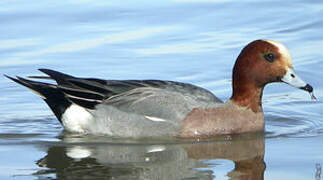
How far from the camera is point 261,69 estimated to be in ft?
28.1

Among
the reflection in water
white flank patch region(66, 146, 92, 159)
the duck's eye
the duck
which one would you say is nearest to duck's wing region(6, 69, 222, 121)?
the duck

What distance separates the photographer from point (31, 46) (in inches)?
451

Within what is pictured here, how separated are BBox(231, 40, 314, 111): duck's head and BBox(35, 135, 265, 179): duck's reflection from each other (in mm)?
477

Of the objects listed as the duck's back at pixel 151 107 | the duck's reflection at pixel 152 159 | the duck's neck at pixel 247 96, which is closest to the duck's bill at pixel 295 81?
the duck's neck at pixel 247 96

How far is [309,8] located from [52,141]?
6135 mm

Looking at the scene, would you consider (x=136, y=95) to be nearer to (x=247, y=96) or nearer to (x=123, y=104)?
(x=123, y=104)

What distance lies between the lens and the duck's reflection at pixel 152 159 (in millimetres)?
7004

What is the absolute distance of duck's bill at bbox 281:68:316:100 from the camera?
329 inches

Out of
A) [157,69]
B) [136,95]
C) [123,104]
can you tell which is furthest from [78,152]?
[157,69]

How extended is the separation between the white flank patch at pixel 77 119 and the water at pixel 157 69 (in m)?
0.13

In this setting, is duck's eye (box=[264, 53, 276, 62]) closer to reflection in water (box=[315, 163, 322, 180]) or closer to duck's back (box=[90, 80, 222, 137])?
duck's back (box=[90, 80, 222, 137])

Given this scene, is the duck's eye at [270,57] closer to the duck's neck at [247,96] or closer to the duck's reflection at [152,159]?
the duck's neck at [247,96]

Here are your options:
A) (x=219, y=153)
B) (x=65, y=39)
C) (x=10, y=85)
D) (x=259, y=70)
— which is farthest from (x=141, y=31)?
(x=219, y=153)

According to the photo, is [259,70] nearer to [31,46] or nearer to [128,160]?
[128,160]
